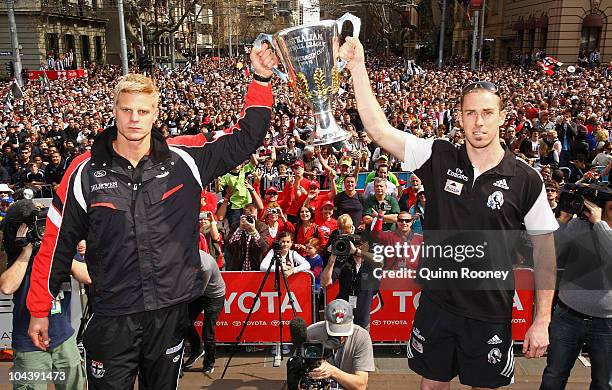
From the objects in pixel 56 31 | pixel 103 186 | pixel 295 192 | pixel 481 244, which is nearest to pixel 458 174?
pixel 481 244

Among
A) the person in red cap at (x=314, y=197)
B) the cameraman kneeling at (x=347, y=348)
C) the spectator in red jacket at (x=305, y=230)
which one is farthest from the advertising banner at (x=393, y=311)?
the person in red cap at (x=314, y=197)

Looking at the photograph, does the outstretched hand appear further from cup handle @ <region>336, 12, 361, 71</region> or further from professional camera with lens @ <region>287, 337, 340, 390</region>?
professional camera with lens @ <region>287, 337, 340, 390</region>

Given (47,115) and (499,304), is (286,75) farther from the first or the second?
(47,115)

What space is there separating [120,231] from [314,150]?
9.16 m

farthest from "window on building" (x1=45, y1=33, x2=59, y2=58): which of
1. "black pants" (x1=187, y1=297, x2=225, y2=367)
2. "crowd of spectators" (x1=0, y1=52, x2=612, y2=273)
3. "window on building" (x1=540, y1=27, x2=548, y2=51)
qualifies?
"black pants" (x1=187, y1=297, x2=225, y2=367)

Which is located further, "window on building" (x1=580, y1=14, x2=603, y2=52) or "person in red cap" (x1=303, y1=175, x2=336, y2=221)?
"window on building" (x1=580, y1=14, x2=603, y2=52)

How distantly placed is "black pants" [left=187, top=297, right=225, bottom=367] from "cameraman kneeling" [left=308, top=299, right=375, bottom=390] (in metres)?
1.48

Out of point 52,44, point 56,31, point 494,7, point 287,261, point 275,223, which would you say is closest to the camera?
point 287,261

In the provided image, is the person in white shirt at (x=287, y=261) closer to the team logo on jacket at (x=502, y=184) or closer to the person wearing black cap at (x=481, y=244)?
the person wearing black cap at (x=481, y=244)

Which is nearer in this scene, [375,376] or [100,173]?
A: [100,173]

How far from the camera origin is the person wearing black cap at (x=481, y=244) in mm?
2885

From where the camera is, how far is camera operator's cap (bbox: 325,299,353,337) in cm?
454

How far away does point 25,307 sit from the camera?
3.65 m

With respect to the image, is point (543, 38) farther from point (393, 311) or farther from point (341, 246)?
point (341, 246)
